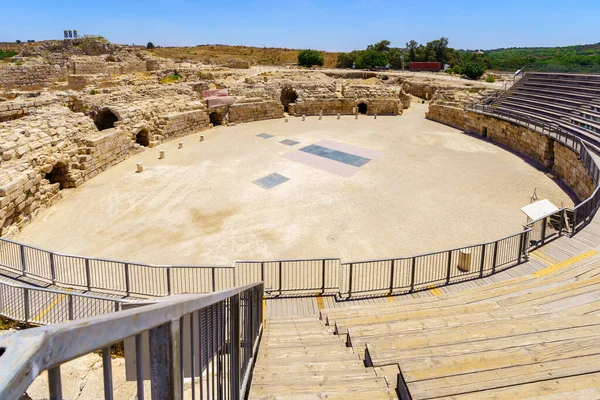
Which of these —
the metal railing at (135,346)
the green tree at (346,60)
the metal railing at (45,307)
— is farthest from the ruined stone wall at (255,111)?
the green tree at (346,60)

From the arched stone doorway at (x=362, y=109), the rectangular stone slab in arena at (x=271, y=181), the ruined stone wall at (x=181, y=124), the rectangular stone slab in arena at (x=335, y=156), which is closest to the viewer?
the rectangular stone slab in arena at (x=271, y=181)

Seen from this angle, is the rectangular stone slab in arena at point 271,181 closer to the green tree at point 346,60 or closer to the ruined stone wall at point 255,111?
the ruined stone wall at point 255,111

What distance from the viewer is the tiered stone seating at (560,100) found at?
20.6m

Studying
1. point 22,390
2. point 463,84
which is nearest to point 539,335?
point 22,390

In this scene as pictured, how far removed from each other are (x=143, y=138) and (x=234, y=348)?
2116cm

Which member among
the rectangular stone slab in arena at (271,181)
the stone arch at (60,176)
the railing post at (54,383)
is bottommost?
the rectangular stone slab in arena at (271,181)

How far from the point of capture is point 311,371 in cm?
462

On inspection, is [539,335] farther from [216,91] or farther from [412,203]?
[216,91]

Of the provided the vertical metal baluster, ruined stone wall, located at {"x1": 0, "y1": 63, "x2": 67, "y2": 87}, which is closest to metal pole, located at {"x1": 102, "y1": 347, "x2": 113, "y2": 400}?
the vertical metal baluster

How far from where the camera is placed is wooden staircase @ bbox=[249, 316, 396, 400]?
397cm

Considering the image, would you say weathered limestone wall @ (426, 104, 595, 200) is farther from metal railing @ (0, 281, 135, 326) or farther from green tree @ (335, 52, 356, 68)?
green tree @ (335, 52, 356, 68)

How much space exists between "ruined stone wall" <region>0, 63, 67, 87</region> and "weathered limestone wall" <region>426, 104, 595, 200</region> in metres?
29.2

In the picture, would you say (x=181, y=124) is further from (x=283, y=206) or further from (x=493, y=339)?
(x=493, y=339)

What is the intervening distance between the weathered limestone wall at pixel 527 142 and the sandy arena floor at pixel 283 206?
782mm
